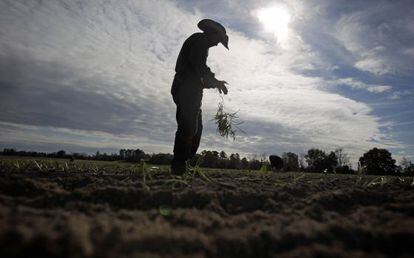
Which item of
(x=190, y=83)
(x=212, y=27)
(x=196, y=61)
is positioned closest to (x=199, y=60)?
(x=196, y=61)

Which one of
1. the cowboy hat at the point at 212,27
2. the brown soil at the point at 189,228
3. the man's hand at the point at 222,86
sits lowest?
the brown soil at the point at 189,228

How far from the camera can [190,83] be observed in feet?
17.6

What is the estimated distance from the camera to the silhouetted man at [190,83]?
207 inches

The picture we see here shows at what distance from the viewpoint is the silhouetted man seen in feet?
17.3

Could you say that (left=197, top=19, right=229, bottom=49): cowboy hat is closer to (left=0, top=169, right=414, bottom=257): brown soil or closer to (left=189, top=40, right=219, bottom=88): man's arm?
(left=189, top=40, right=219, bottom=88): man's arm

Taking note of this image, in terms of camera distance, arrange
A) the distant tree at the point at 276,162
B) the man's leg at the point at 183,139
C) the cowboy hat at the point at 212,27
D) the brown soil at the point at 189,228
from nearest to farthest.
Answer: the brown soil at the point at 189,228 < the man's leg at the point at 183,139 < the cowboy hat at the point at 212,27 < the distant tree at the point at 276,162

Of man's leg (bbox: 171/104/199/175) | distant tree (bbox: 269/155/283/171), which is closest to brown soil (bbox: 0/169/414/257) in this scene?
man's leg (bbox: 171/104/199/175)

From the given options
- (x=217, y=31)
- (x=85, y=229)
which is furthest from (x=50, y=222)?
(x=217, y=31)

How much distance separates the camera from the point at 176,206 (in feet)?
7.97

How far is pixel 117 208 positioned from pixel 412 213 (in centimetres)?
184

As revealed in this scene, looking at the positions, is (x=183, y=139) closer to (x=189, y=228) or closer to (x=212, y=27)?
(x=212, y=27)

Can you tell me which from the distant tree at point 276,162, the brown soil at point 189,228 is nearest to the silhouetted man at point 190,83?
the brown soil at point 189,228

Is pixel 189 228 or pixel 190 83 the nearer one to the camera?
pixel 189 228

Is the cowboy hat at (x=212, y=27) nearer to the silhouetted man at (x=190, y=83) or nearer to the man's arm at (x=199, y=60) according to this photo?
the silhouetted man at (x=190, y=83)
